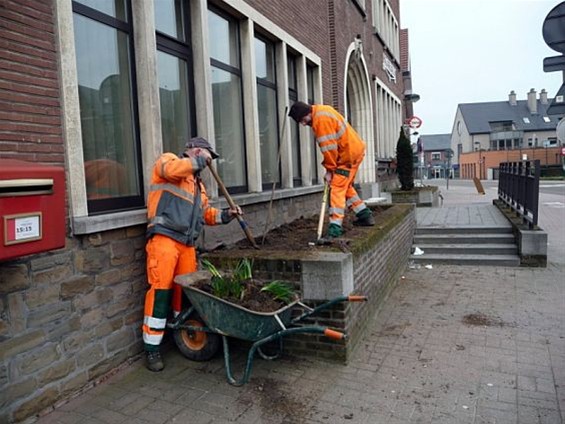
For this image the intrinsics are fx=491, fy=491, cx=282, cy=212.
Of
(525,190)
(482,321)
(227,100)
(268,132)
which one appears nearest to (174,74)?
(227,100)

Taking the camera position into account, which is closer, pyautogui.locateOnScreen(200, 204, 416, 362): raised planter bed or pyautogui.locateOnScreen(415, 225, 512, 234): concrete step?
pyautogui.locateOnScreen(200, 204, 416, 362): raised planter bed

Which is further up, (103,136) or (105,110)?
(105,110)

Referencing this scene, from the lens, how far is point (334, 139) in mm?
5527

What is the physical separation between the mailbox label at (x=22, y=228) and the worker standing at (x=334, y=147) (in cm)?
313

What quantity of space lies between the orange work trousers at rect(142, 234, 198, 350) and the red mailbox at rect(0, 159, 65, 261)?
1.10 metres

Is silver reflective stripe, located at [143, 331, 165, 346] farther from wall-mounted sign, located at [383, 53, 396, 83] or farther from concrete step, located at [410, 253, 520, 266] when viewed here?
wall-mounted sign, located at [383, 53, 396, 83]

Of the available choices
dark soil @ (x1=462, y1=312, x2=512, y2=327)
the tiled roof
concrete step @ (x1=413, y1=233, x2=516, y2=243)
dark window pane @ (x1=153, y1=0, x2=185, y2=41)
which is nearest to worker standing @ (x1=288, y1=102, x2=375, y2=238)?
dark window pane @ (x1=153, y1=0, x2=185, y2=41)

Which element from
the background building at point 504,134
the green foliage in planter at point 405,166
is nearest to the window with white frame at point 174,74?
the green foliage in planter at point 405,166

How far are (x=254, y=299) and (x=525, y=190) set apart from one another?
677 cm

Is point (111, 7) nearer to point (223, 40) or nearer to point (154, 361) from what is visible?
point (223, 40)

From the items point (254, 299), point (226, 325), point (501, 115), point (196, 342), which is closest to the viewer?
point (226, 325)

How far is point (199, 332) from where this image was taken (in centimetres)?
429

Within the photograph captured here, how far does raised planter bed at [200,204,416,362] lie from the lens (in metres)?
4.15

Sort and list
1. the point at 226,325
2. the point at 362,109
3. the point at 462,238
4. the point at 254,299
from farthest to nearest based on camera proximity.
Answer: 1. the point at 362,109
2. the point at 462,238
3. the point at 254,299
4. the point at 226,325
